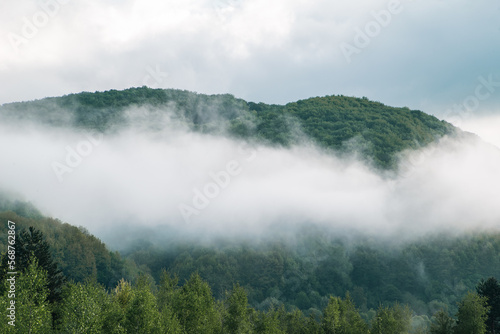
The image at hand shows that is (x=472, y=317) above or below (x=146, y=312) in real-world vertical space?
above

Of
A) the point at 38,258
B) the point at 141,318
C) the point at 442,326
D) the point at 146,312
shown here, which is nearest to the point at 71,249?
the point at 38,258

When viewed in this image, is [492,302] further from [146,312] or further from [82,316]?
[82,316]

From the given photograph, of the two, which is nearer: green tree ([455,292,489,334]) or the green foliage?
green tree ([455,292,489,334])

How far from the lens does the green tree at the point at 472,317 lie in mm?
90312

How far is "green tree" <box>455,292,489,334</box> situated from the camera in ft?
296

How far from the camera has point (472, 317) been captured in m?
91.1

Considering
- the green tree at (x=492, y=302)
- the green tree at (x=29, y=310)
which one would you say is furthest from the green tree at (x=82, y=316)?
the green tree at (x=492, y=302)

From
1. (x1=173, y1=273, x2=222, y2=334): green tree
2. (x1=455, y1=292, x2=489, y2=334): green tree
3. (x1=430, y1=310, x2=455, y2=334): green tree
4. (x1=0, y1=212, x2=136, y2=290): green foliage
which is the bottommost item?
(x1=0, y1=212, x2=136, y2=290): green foliage

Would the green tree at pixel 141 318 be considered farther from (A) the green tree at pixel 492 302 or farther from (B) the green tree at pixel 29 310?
(A) the green tree at pixel 492 302

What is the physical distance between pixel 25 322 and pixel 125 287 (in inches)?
929

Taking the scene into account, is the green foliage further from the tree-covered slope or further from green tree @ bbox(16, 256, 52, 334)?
green tree @ bbox(16, 256, 52, 334)

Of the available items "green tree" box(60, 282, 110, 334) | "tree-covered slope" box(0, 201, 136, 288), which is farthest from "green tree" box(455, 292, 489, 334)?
"tree-covered slope" box(0, 201, 136, 288)

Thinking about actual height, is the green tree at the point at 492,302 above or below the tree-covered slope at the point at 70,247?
above

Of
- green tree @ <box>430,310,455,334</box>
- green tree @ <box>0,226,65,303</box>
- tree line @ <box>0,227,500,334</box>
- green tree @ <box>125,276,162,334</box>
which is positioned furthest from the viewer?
green tree @ <box>430,310,455,334</box>
